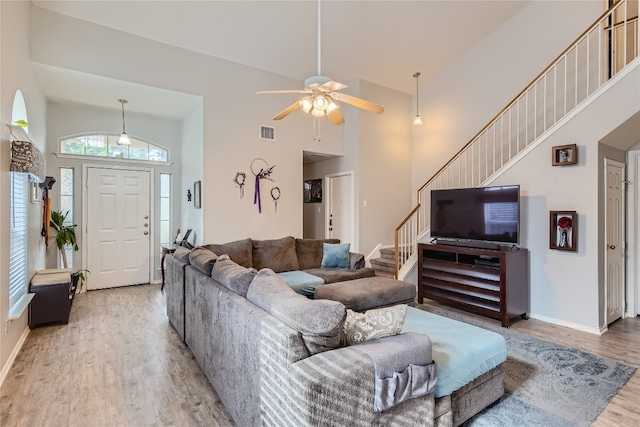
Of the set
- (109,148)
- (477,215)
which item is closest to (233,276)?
(477,215)

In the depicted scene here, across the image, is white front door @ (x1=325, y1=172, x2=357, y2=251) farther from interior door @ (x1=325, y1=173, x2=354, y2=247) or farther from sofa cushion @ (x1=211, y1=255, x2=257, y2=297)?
sofa cushion @ (x1=211, y1=255, x2=257, y2=297)

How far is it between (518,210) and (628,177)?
161 cm

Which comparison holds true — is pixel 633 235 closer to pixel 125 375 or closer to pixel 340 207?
pixel 340 207

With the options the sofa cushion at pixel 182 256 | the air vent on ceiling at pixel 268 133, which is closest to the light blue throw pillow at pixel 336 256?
the sofa cushion at pixel 182 256

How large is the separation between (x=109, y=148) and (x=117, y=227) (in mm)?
1379

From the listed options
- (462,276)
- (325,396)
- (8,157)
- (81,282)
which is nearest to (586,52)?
(462,276)

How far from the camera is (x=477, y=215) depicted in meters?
4.27

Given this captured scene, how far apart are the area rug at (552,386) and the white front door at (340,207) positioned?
3.54 metres

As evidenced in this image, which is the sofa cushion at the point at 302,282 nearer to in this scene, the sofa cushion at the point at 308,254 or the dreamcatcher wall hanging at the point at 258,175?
the sofa cushion at the point at 308,254

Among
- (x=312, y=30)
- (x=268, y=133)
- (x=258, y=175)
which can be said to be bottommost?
(x=258, y=175)

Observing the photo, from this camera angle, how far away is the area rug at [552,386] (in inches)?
82.6

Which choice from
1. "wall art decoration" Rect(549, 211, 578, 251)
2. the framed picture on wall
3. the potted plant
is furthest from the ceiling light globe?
the potted plant

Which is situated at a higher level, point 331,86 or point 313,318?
point 331,86

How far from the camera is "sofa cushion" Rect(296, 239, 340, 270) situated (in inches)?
193
